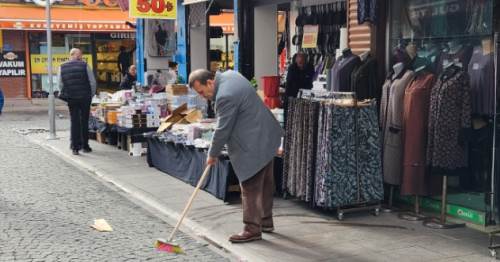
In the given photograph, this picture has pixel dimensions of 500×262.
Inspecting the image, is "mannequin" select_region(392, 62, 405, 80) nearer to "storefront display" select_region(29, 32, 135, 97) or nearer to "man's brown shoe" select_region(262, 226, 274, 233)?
"man's brown shoe" select_region(262, 226, 274, 233)

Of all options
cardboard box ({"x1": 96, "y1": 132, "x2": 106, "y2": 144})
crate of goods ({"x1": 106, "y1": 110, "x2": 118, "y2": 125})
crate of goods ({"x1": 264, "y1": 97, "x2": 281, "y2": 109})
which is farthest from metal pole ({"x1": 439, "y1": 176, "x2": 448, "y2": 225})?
cardboard box ({"x1": 96, "y1": 132, "x2": 106, "y2": 144})

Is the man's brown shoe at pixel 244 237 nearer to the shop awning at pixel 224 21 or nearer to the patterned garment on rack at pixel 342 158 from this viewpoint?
the patterned garment on rack at pixel 342 158

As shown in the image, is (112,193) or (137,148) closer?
(112,193)

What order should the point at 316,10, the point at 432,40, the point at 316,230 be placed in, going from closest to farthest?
the point at 316,230 < the point at 432,40 < the point at 316,10

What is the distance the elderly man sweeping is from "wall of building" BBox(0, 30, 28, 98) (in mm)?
19376

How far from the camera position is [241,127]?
5.75 m

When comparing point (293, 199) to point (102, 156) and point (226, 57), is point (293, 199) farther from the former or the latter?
point (226, 57)

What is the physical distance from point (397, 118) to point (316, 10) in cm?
420

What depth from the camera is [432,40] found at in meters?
6.85

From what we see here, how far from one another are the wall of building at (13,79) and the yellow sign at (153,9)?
43.4 ft

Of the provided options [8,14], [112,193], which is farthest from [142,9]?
[8,14]

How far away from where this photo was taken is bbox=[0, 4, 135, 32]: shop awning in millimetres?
22141

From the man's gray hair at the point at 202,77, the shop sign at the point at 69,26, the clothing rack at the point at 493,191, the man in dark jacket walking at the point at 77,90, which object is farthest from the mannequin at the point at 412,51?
the shop sign at the point at 69,26

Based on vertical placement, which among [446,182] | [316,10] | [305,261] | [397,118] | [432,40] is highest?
[316,10]
